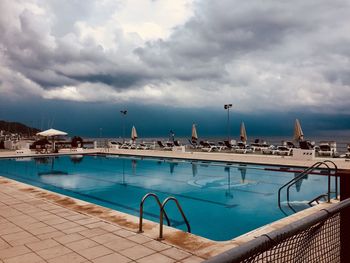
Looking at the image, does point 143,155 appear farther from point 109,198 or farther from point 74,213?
point 74,213

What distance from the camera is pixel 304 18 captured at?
1481cm

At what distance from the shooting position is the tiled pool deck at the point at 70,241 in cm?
391

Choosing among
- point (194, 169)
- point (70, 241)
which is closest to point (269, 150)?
point (194, 169)

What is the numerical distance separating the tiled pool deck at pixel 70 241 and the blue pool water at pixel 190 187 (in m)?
2.72

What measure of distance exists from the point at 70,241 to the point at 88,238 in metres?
0.27

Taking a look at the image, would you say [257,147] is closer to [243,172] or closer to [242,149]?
[242,149]

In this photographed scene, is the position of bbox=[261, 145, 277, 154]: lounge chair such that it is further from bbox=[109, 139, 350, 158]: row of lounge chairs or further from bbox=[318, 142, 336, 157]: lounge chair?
bbox=[318, 142, 336, 157]: lounge chair

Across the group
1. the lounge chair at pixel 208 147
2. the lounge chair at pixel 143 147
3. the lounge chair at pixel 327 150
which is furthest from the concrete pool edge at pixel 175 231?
the lounge chair at pixel 143 147

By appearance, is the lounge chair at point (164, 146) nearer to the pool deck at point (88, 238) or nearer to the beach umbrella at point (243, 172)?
the beach umbrella at point (243, 172)

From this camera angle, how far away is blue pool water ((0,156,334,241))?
26.6ft

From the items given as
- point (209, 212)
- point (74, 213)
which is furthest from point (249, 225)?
point (74, 213)

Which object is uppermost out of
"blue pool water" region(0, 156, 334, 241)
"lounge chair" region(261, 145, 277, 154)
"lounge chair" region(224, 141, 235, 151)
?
"lounge chair" region(224, 141, 235, 151)

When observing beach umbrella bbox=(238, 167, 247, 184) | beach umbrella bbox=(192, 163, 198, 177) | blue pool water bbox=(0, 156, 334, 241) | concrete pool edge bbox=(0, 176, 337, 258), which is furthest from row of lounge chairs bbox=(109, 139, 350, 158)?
concrete pool edge bbox=(0, 176, 337, 258)

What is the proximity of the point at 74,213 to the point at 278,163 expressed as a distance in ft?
39.4
